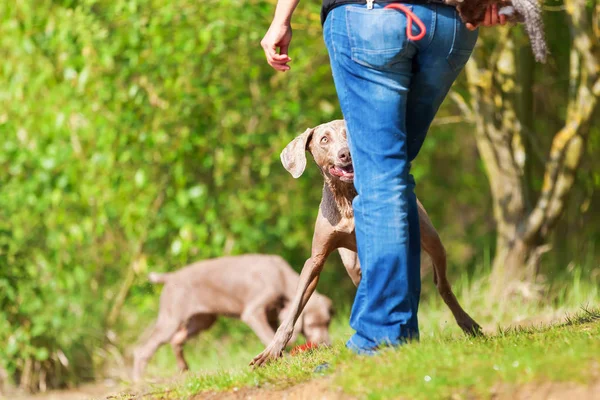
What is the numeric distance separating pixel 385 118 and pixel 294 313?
1.27 m

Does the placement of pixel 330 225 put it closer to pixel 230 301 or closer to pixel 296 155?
pixel 296 155

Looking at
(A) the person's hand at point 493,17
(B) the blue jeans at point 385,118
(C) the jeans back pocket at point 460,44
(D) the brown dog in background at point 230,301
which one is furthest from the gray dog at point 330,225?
(D) the brown dog in background at point 230,301

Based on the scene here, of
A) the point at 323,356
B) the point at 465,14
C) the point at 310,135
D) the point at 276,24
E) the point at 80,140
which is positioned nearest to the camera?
the point at 465,14

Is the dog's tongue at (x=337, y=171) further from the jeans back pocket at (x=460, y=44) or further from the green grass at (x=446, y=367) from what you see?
the jeans back pocket at (x=460, y=44)

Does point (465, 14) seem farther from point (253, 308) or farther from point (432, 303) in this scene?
point (432, 303)

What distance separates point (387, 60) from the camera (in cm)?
332

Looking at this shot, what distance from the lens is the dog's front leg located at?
411cm

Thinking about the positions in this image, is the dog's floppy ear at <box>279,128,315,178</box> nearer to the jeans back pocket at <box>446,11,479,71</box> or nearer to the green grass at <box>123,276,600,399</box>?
the green grass at <box>123,276,600,399</box>

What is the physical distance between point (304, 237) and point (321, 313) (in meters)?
2.19

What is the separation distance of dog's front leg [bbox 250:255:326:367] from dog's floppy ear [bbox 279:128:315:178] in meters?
0.57

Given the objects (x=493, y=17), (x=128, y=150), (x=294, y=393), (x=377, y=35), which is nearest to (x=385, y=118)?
(x=377, y=35)

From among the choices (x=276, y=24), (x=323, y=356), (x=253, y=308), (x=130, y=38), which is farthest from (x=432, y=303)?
(x=276, y=24)

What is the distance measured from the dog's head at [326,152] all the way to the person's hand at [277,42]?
941 millimetres

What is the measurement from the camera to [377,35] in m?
3.30
